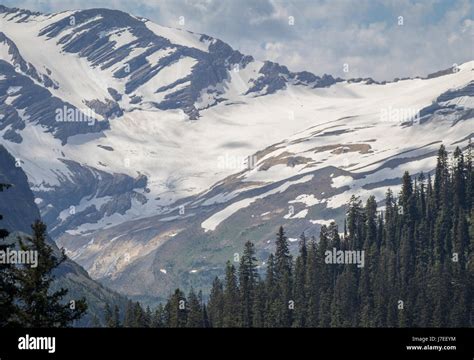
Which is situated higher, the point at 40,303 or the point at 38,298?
the point at 38,298

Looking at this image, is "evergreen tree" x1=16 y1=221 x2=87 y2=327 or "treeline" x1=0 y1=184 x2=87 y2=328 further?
"evergreen tree" x1=16 y1=221 x2=87 y2=327

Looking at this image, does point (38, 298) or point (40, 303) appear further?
point (40, 303)

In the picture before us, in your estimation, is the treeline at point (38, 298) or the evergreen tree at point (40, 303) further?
the evergreen tree at point (40, 303)

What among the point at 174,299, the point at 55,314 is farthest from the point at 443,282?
the point at 55,314
